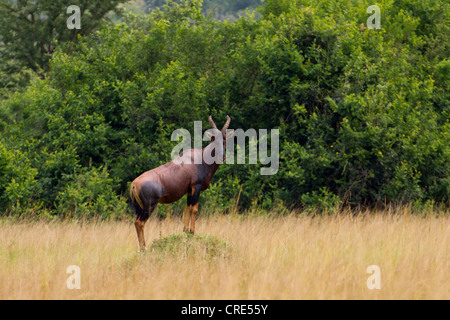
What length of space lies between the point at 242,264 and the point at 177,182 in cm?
150

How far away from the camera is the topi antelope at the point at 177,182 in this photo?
27.3 feet

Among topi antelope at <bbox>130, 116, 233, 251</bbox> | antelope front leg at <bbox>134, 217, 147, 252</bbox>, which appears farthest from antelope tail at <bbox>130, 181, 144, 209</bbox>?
antelope front leg at <bbox>134, 217, 147, 252</bbox>

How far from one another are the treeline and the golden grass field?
3924mm

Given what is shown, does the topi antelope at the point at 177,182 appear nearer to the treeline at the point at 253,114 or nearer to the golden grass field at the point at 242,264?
the golden grass field at the point at 242,264

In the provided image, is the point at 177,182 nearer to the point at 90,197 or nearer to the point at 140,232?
the point at 140,232

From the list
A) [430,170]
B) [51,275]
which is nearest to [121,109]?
[430,170]

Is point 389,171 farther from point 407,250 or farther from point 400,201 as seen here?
point 407,250

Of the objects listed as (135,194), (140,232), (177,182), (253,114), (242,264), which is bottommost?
(242,264)

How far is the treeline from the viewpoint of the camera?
14328mm

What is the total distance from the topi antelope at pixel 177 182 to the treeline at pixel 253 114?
5245 millimetres

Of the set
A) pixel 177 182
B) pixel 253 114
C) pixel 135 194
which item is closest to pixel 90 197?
pixel 253 114

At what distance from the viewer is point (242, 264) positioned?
770 cm

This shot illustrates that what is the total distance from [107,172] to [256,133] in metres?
3.76

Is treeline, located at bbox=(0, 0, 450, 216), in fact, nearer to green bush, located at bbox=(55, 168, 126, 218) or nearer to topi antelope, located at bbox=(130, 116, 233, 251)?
green bush, located at bbox=(55, 168, 126, 218)
